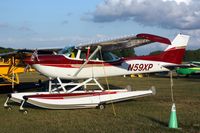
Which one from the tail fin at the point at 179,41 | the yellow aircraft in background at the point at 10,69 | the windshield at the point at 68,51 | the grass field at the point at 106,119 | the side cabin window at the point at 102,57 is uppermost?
the tail fin at the point at 179,41

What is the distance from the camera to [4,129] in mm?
8766

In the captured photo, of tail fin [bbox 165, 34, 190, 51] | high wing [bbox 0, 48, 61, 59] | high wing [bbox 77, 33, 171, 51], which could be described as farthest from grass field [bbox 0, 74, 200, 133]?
tail fin [bbox 165, 34, 190, 51]

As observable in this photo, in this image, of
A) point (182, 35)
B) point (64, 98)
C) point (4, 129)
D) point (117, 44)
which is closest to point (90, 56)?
point (117, 44)

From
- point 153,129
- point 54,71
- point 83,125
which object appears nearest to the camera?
point 153,129

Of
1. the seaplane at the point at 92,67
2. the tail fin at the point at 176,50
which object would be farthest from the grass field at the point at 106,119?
the tail fin at the point at 176,50

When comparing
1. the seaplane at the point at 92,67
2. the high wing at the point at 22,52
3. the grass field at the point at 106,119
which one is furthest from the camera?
the high wing at the point at 22,52

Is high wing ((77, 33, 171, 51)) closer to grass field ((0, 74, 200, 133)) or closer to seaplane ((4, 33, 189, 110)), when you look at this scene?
seaplane ((4, 33, 189, 110))

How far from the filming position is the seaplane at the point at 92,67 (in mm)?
12492

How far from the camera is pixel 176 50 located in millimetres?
16797

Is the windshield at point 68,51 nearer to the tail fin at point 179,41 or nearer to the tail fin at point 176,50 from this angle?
the tail fin at point 176,50

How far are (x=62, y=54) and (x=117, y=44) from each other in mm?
2187

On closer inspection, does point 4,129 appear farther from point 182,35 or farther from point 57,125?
point 182,35

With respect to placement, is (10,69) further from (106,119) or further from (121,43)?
(106,119)

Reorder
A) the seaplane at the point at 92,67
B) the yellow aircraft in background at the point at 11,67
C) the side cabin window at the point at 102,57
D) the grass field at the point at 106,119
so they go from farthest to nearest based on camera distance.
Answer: the yellow aircraft in background at the point at 11,67 < the side cabin window at the point at 102,57 < the seaplane at the point at 92,67 < the grass field at the point at 106,119
